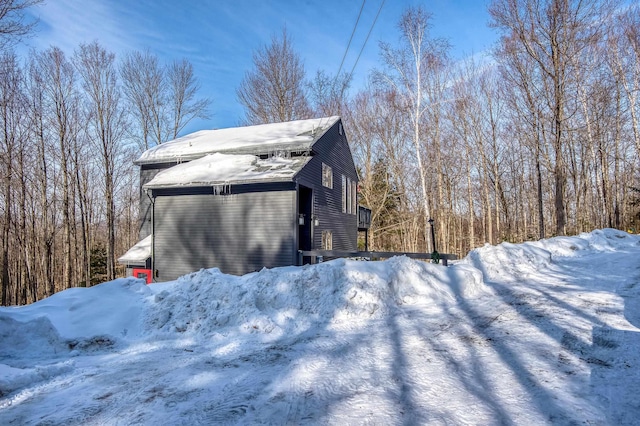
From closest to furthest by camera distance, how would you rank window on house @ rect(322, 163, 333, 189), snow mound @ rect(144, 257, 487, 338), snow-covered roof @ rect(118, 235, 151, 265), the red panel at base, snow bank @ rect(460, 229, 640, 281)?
snow mound @ rect(144, 257, 487, 338) → snow bank @ rect(460, 229, 640, 281) → snow-covered roof @ rect(118, 235, 151, 265) → the red panel at base → window on house @ rect(322, 163, 333, 189)

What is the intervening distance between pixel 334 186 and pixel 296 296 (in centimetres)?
1126

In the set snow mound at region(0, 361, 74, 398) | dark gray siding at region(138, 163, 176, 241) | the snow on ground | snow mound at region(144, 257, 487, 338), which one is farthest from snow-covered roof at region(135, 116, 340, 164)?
snow mound at region(0, 361, 74, 398)

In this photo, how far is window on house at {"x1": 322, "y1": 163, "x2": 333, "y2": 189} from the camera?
15.4 m

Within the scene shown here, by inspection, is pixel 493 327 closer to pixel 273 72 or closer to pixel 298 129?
pixel 298 129

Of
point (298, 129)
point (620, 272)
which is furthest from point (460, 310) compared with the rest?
point (298, 129)

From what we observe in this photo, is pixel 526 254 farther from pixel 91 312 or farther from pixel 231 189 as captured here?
pixel 91 312

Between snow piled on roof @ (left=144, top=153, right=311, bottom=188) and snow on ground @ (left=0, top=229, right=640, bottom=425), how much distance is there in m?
5.93

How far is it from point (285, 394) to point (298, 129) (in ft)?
47.9

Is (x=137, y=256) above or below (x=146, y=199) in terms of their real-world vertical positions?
below

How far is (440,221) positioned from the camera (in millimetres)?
27359

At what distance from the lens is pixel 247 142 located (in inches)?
606

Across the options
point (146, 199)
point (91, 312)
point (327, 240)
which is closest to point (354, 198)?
point (327, 240)

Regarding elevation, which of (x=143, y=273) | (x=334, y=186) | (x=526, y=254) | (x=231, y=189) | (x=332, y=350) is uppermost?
(x=334, y=186)

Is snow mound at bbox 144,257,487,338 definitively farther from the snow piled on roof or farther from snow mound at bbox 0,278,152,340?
the snow piled on roof
